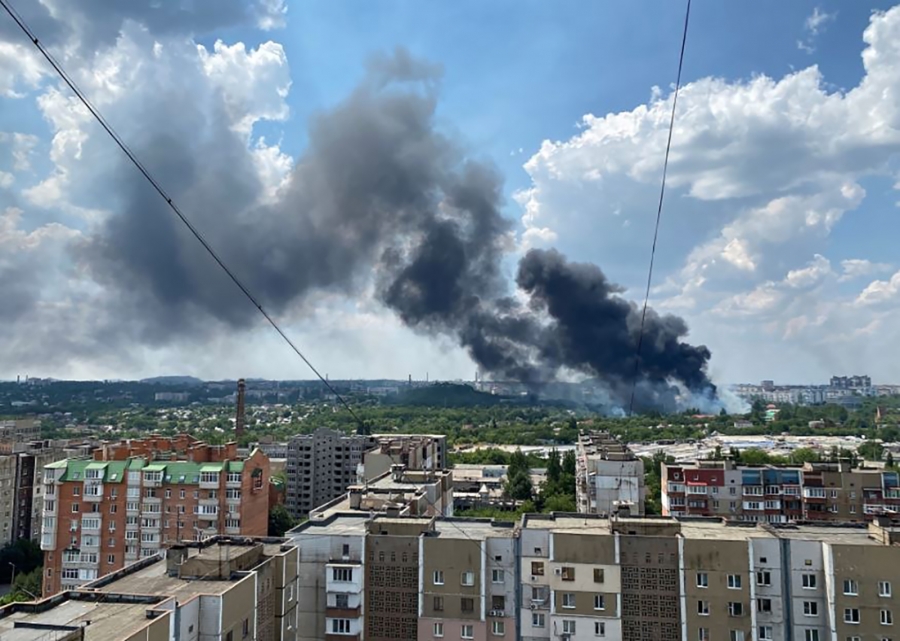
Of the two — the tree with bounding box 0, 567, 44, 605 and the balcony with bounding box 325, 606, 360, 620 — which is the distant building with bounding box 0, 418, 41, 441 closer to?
the tree with bounding box 0, 567, 44, 605

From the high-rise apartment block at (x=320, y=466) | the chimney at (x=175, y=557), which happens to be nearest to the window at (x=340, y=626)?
the chimney at (x=175, y=557)

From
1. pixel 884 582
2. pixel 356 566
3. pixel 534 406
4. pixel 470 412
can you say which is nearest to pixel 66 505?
pixel 356 566

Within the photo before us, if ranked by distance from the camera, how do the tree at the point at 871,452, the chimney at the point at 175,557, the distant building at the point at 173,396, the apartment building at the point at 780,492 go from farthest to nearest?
the distant building at the point at 173,396, the tree at the point at 871,452, the apartment building at the point at 780,492, the chimney at the point at 175,557

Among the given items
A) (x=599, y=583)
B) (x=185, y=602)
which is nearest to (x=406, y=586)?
(x=599, y=583)

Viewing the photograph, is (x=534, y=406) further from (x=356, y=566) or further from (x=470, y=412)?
(x=356, y=566)

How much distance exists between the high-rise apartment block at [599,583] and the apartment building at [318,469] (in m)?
22.1

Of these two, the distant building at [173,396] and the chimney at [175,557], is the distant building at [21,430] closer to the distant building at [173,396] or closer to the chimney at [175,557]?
the chimney at [175,557]

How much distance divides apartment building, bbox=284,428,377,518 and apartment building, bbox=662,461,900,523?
650 inches

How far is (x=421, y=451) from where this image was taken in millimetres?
28078

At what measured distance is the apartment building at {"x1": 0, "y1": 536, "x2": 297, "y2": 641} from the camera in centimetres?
701

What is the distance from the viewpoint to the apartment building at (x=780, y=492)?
21859mm

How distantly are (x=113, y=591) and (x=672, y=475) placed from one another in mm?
18758

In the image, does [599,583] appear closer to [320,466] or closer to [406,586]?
[406,586]

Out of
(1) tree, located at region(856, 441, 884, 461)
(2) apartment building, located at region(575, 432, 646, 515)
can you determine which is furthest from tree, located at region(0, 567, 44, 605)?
(1) tree, located at region(856, 441, 884, 461)
